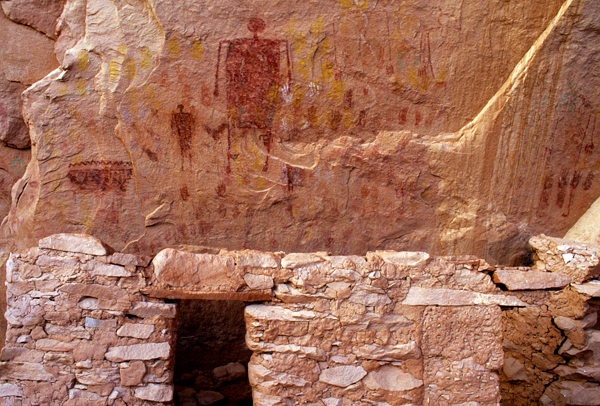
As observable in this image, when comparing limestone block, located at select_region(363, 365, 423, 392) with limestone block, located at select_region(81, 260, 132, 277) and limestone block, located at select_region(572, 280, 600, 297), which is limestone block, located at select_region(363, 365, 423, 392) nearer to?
limestone block, located at select_region(81, 260, 132, 277)

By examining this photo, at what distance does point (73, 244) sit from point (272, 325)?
1.40 meters

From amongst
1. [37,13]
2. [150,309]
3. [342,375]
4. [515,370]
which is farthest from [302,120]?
[515,370]

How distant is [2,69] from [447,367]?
4.71m

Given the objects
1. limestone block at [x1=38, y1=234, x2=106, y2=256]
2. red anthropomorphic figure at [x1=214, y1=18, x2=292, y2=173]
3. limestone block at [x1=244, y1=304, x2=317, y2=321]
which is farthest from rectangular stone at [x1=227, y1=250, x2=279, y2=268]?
red anthropomorphic figure at [x1=214, y1=18, x2=292, y2=173]

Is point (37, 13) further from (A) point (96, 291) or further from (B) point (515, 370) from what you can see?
(B) point (515, 370)

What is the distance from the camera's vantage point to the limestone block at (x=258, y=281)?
3291 mm

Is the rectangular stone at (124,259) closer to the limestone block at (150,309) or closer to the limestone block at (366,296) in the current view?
the limestone block at (150,309)

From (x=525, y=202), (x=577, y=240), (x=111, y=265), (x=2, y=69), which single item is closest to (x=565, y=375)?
(x=577, y=240)

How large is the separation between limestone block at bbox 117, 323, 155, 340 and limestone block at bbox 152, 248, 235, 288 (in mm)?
323

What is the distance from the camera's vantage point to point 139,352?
3.31 meters

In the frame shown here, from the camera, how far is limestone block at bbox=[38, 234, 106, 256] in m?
3.26

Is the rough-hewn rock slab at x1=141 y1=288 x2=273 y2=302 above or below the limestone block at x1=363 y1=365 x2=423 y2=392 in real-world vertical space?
above

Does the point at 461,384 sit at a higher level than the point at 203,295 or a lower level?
lower

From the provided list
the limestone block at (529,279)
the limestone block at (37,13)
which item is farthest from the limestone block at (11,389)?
the limestone block at (529,279)
